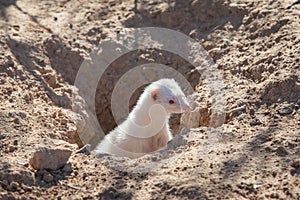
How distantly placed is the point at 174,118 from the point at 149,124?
3.12 feet

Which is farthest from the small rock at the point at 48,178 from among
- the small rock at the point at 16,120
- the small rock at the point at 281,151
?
the small rock at the point at 281,151

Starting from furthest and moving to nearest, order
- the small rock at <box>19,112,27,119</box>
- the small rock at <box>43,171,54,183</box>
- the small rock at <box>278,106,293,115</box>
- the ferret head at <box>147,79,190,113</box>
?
the ferret head at <box>147,79,190,113</box>, the small rock at <box>19,112,27,119</box>, the small rock at <box>278,106,293,115</box>, the small rock at <box>43,171,54,183</box>

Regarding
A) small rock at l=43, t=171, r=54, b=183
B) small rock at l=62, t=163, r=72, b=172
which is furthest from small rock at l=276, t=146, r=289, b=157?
small rock at l=43, t=171, r=54, b=183

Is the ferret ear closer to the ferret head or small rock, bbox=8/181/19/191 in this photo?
the ferret head

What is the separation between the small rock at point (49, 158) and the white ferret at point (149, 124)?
1084 mm

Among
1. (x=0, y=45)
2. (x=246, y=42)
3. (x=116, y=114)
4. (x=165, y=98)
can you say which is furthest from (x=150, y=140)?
(x=0, y=45)

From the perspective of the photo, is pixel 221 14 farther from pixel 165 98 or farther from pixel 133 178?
pixel 133 178

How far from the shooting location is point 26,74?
5301mm

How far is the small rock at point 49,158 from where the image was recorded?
378 cm

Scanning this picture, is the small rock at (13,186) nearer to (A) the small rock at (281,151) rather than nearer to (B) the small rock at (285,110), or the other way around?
(A) the small rock at (281,151)

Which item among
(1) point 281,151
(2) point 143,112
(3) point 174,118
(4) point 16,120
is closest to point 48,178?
(4) point 16,120

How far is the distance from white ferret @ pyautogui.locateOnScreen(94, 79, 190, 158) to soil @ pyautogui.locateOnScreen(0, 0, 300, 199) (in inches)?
10.9

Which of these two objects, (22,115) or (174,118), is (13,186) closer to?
(22,115)

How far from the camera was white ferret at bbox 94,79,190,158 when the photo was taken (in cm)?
505
